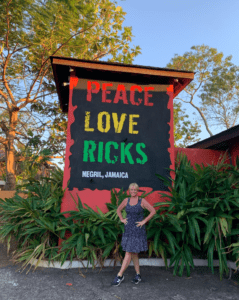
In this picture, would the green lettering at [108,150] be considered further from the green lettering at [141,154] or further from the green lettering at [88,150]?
the green lettering at [141,154]

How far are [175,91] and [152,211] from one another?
4.22 meters

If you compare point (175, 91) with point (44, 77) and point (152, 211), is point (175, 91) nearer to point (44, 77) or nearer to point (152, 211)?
point (152, 211)

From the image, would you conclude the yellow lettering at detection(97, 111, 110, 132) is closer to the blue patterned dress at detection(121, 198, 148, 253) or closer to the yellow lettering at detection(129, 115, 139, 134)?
the yellow lettering at detection(129, 115, 139, 134)

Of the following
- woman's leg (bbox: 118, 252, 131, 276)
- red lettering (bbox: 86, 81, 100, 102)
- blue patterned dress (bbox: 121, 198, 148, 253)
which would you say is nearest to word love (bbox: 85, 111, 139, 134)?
red lettering (bbox: 86, 81, 100, 102)

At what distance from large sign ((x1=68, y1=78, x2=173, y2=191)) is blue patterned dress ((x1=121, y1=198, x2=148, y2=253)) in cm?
160

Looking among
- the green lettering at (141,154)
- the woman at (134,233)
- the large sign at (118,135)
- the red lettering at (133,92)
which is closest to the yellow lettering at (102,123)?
the large sign at (118,135)

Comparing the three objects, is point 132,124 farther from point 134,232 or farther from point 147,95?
point 134,232

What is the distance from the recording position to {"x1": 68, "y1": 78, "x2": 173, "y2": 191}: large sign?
5676 millimetres

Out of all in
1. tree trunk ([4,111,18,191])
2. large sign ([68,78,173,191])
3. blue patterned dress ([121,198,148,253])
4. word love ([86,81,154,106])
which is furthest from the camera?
tree trunk ([4,111,18,191])

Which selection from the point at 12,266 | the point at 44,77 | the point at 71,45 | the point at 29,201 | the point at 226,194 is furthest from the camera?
the point at 44,77

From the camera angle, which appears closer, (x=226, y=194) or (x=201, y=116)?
(x=226, y=194)

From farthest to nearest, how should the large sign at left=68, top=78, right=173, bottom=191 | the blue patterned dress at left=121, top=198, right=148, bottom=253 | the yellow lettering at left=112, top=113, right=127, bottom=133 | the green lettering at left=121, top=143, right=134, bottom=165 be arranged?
the yellow lettering at left=112, top=113, right=127, bottom=133 → the green lettering at left=121, top=143, right=134, bottom=165 → the large sign at left=68, top=78, right=173, bottom=191 → the blue patterned dress at left=121, top=198, right=148, bottom=253

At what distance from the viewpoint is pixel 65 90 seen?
278 inches

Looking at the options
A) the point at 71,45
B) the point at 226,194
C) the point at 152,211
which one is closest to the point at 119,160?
the point at 152,211
